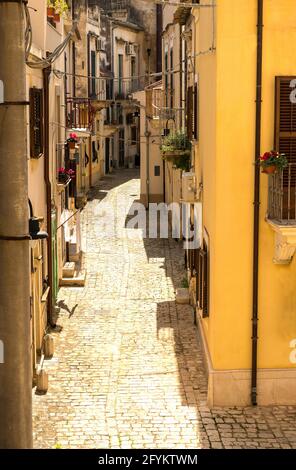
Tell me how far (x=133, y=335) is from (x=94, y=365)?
2.20 metres

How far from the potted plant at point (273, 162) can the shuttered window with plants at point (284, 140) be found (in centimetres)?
35

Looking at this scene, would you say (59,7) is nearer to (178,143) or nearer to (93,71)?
(178,143)

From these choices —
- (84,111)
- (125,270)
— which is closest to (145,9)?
(84,111)

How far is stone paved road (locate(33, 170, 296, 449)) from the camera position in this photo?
11359 mm

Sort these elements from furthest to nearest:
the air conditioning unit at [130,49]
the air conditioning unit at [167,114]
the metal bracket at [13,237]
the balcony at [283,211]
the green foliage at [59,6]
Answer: the air conditioning unit at [130,49] < the air conditioning unit at [167,114] < the green foliage at [59,6] < the balcony at [283,211] < the metal bracket at [13,237]

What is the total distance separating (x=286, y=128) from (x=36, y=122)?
5.28m

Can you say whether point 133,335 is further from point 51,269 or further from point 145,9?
point 145,9

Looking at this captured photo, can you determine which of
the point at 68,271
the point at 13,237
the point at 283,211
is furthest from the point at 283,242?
the point at 68,271

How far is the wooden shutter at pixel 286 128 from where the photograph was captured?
1177 cm

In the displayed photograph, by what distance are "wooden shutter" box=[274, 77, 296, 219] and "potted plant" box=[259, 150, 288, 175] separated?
46cm

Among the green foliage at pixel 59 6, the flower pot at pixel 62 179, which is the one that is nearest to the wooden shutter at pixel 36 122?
the green foliage at pixel 59 6

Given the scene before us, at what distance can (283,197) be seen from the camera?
11875 millimetres

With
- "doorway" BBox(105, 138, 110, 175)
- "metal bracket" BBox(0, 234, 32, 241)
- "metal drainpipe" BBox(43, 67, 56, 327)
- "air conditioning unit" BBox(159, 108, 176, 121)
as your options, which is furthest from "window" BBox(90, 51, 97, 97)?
"metal bracket" BBox(0, 234, 32, 241)

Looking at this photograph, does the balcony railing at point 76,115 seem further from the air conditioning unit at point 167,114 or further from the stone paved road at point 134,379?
the stone paved road at point 134,379
